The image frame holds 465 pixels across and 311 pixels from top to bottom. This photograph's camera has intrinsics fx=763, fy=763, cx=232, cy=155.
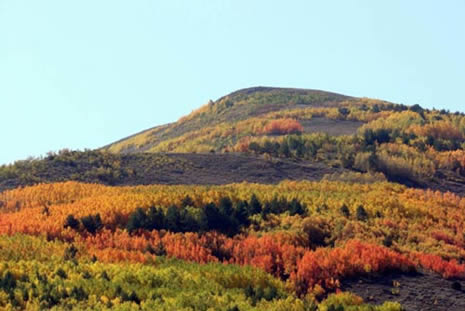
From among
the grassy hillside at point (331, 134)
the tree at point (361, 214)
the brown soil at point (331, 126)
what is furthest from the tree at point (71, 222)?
the brown soil at point (331, 126)

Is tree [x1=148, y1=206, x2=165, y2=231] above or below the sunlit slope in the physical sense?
below

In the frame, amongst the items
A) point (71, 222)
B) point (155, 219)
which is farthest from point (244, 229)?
point (71, 222)

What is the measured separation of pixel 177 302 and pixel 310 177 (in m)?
37.9

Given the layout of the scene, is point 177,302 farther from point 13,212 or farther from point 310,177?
point 310,177

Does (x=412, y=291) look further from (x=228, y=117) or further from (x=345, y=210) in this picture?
(x=228, y=117)

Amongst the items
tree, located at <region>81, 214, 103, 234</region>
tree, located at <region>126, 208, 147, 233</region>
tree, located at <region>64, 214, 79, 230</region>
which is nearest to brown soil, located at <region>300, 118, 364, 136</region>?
tree, located at <region>126, 208, 147, 233</region>

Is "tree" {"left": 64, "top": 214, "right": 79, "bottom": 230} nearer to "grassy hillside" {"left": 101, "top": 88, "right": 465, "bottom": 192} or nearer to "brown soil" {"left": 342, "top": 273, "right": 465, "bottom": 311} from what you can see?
"brown soil" {"left": 342, "top": 273, "right": 465, "bottom": 311}

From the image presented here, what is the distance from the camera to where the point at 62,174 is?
2311 inches

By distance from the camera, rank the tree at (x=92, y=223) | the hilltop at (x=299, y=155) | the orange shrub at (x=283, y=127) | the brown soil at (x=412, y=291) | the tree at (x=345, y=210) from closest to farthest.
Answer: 1. the brown soil at (x=412, y=291)
2. the tree at (x=92, y=223)
3. the tree at (x=345, y=210)
4. the hilltop at (x=299, y=155)
5. the orange shrub at (x=283, y=127)

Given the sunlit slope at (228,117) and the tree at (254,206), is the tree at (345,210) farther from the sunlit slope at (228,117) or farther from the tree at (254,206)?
the sunlit slope at (228,117)

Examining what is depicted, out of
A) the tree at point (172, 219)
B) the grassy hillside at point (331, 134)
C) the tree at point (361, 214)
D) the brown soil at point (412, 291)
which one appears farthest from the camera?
the grassy hillside at point (331, 134)

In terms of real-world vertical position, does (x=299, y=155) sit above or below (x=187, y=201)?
above

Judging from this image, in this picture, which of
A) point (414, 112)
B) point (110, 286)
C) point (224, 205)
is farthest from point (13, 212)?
point (414, 112)

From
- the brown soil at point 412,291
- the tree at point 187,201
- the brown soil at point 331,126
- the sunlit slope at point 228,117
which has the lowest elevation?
the brown soil at point 412,291
